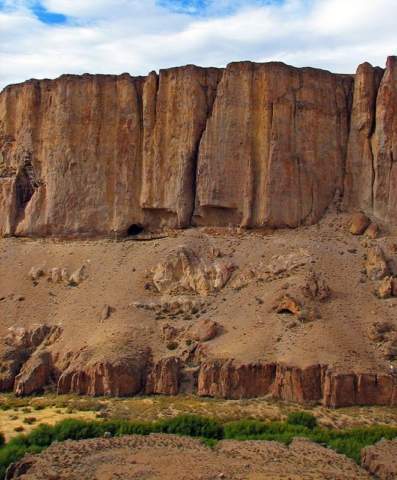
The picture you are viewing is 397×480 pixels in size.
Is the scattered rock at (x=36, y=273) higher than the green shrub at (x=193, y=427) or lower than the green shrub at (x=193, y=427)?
higher

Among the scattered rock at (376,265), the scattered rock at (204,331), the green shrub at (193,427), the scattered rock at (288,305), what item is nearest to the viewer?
the green shrub at (193,427)

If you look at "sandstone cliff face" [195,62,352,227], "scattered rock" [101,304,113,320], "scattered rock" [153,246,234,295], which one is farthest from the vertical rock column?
"scattered rock" [101,304,113,320]

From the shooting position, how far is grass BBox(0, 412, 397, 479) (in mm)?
36375

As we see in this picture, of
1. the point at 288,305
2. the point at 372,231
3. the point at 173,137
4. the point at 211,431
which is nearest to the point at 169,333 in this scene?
the point at 288,305

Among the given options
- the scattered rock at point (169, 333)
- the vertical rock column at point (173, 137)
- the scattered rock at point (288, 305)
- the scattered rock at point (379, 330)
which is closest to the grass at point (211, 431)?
the scattered rock at point (379, 330)

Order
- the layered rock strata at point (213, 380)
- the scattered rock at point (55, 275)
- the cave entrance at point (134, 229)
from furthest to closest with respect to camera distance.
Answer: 1. the cave entrance at point (134, 229)
2. the scattered rock at point (55, 275)
3. the layered rock strata at point (213, 380)

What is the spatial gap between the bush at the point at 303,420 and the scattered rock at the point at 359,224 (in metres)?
14.3

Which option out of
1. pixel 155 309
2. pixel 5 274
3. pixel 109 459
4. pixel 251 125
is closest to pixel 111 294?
pixel 155 309

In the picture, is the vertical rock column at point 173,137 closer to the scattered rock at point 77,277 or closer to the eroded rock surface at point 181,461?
the scattered rock at point 77,277

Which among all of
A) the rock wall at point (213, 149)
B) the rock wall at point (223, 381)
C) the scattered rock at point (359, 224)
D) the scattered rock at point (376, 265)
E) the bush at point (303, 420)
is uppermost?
the rock wall at point (213, 149)

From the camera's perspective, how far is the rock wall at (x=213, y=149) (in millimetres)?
52156

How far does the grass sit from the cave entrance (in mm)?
18214

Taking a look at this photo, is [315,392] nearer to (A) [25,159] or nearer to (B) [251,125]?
(B) [251,125]

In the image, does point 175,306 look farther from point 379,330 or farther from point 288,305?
point 379,330
